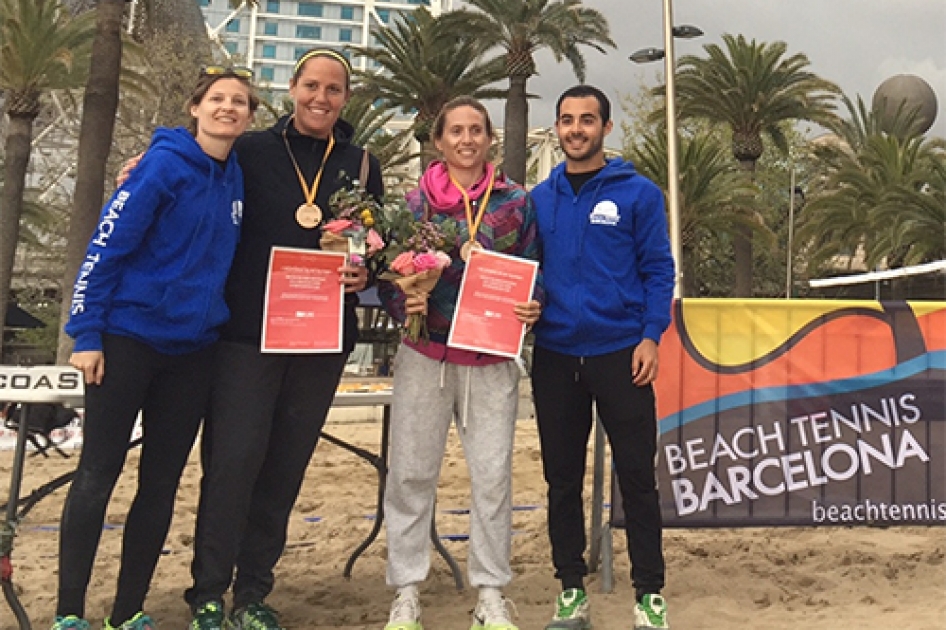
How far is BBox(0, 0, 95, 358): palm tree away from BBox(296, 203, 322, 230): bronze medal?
19798mm

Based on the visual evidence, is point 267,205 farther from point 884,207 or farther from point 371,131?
point 371,131

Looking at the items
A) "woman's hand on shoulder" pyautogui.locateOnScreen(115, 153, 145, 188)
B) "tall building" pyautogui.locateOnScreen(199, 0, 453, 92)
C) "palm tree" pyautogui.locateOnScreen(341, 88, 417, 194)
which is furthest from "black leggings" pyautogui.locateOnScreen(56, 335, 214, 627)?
"tall building" pyautogui.locateOnScreen(199, 0, 453, 92)

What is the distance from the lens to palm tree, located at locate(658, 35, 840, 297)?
26.1m

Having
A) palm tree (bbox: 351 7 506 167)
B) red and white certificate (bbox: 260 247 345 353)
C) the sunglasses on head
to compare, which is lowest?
red and white certificate (bbox: 260 247 345 353)

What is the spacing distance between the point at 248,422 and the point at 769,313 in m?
2.74

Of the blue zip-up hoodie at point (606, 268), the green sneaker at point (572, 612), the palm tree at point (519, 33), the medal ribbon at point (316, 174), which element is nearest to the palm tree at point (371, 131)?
the palm tree at point (519, 33)

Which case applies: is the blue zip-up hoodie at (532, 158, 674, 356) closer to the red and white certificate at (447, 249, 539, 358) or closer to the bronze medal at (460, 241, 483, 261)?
the red and white certificate at (447, 249, 539, 358)

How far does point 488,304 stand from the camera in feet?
11.0

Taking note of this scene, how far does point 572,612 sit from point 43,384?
2.29 meters

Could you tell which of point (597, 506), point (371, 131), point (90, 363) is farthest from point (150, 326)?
point (371, 131)

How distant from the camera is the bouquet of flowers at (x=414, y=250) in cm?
319

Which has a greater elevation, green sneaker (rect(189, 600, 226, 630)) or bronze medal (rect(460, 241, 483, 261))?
bronze medal (rect(460, 241, 483, 261))

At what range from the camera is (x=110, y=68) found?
14.4 m

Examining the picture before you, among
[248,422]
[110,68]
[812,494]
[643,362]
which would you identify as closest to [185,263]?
[248,422]
